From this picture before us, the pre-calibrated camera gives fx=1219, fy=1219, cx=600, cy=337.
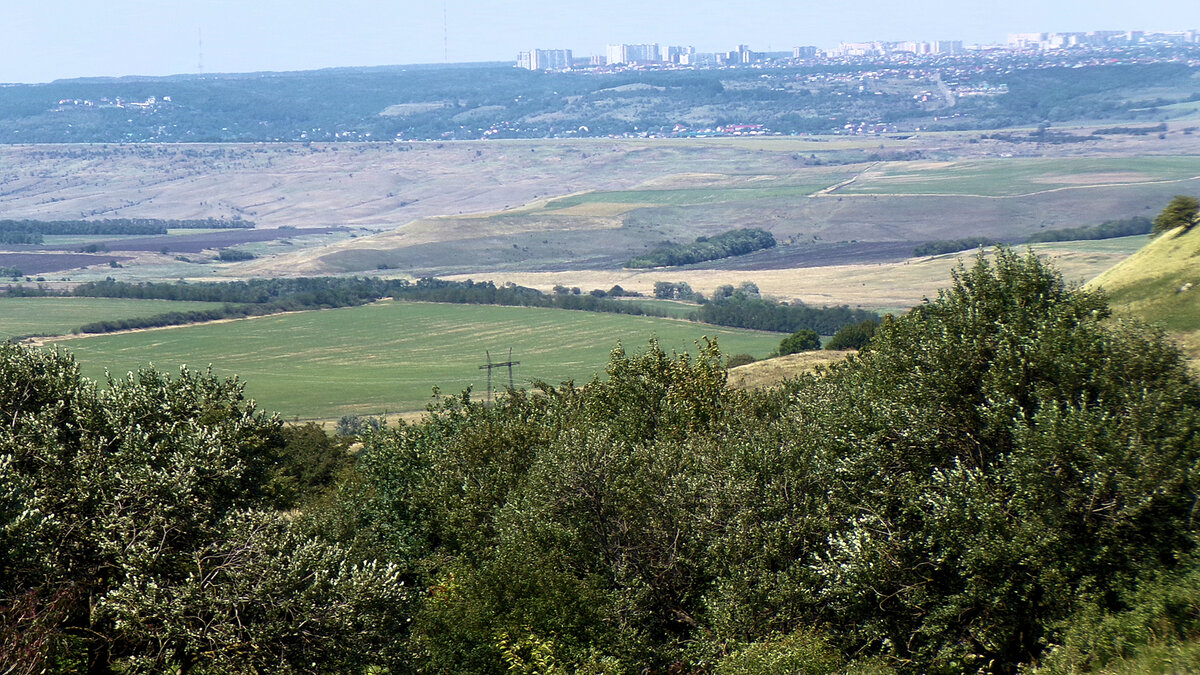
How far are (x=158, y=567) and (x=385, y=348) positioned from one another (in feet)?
451

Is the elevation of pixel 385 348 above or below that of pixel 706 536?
below

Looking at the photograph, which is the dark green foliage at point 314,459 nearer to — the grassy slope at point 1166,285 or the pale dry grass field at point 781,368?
the pale dry grass field at point 781,368

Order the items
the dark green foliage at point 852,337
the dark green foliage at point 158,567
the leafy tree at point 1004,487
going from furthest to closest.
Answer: the dark green foliage at point 852,337
the leafy tree at point 1004,487
the dark green foliage at point 158,567

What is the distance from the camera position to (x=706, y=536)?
1362 inches

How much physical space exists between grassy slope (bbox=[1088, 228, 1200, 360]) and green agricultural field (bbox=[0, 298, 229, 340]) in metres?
136

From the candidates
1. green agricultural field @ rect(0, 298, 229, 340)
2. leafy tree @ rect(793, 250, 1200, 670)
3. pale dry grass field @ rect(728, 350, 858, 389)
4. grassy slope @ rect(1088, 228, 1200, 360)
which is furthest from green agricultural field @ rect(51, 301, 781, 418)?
leafy tree @ rect(793, 250, 1200, 670)

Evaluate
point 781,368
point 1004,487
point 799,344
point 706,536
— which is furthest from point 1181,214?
point 706,536

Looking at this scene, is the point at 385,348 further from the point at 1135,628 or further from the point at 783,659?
the point at 1135,628

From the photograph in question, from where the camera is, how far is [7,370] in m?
33.8

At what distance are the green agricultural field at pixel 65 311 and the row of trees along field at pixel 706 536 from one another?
471 ft

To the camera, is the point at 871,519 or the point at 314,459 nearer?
the point at 871,519

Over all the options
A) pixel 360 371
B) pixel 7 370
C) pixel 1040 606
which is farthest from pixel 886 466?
pixel 360 371

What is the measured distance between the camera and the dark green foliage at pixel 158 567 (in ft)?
85.4

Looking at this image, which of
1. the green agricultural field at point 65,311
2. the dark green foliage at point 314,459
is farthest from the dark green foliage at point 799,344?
the green agricultural field at point 65,311
